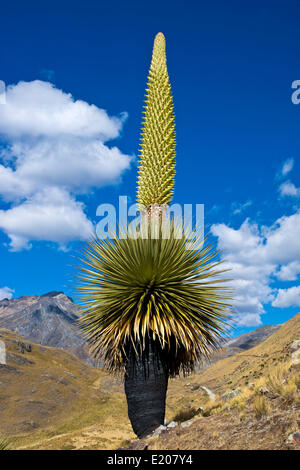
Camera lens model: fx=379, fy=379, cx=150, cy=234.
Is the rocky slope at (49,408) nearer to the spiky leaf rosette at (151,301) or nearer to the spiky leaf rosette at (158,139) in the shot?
the spiky leaf rosette at (151,301)

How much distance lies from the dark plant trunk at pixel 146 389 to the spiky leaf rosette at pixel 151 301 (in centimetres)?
23

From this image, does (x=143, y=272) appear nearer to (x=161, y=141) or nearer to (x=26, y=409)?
(x=161, y=141)

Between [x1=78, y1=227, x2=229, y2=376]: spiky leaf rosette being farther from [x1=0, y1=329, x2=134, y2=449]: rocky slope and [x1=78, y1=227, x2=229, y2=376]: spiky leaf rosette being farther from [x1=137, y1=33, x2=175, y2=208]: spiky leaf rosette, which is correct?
[x1=0, y1=329, x2=134, y2=449]: rocky slope

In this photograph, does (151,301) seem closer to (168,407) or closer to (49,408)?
(168,407)

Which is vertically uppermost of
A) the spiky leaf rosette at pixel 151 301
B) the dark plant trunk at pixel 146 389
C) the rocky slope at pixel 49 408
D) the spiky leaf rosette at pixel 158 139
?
the spiky leaf rosette at pixel 158 139

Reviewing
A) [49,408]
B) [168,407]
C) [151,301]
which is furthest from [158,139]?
[49,408]

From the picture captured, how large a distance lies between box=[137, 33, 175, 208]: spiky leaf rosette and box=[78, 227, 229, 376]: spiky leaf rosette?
1.03 metres

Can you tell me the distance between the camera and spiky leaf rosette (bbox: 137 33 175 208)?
28.3 ft

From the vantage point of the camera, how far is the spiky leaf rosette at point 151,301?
834cm

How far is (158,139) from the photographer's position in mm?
8680

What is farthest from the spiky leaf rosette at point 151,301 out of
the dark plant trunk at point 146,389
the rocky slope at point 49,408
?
the rocky slope at point 49,408

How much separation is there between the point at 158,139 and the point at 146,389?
5729 millimetres

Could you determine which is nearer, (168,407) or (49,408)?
(168,407)

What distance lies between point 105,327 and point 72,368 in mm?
68396
